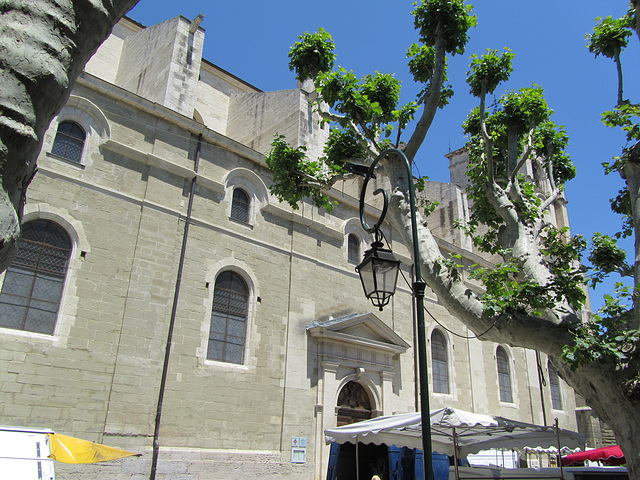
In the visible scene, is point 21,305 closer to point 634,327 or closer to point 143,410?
point 143,410

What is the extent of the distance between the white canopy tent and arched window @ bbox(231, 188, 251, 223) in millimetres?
6399

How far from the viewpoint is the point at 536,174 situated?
28.2 metres

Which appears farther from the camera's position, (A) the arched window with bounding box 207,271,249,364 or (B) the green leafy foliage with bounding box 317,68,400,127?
(A) the arched window with bounding box 207,271,249,364

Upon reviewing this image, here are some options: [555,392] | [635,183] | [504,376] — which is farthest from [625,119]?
[555,392]

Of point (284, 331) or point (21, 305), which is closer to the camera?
point (21, 305)

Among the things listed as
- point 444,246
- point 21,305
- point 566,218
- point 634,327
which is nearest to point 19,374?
point 21,305

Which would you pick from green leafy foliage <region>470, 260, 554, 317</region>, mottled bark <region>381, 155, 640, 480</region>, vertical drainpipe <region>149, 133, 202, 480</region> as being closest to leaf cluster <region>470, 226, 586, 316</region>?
green leafy foliage <region>470, 260, 554, 317</region>

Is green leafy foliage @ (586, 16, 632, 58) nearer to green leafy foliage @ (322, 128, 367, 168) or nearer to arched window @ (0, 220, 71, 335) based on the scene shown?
green leafy foliage @ (322, 128, 367, 168)

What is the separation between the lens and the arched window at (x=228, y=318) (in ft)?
39.5

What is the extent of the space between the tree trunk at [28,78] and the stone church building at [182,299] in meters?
8.57

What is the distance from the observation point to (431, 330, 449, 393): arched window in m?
17.4

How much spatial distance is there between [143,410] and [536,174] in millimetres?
24852

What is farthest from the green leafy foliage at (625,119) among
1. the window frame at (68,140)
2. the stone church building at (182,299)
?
the window frame at (68,140)

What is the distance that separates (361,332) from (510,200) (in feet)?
24.2
